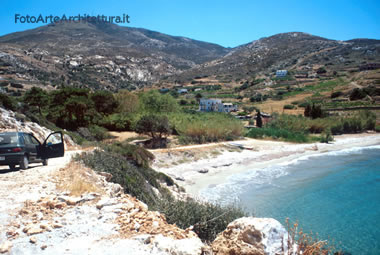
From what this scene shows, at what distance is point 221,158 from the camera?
2409 centimetres

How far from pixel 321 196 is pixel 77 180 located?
13.0 metres

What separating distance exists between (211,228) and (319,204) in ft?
32.1

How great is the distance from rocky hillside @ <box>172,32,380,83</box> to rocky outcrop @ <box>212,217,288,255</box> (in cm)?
9892

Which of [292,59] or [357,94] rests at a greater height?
[292,59]

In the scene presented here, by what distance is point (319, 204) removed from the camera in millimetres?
14305

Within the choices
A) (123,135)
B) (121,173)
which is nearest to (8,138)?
(121,173)

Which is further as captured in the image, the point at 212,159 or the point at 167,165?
the point at 212,159

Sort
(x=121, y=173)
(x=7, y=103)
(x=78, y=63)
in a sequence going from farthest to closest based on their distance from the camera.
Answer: (x=78, y=63) < (x=7, y=103) < (x=121, y=173)

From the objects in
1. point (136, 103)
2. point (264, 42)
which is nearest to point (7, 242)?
point (136, 103)

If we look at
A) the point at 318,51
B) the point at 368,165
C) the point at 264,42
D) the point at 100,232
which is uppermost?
the point at 264,42

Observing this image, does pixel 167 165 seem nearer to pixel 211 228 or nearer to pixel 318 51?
pixel 211 228

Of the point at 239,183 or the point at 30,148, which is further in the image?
the point at 239,183

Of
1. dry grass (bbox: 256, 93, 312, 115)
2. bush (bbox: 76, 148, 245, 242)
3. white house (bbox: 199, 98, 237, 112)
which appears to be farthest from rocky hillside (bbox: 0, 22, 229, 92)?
bush (bbox: 76, 148, 245, 242)

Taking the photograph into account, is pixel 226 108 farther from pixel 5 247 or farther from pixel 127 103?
pixel 5 247
